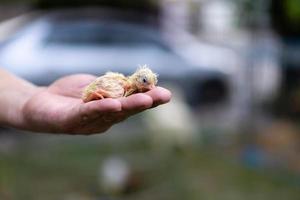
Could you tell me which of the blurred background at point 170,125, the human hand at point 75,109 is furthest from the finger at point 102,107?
the blurred background at point 170,125

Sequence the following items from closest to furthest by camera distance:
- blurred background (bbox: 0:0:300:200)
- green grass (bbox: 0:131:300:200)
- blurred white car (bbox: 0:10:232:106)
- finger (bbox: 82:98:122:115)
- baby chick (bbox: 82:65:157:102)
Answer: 1. finger (bbox: 82:98:122:115)
2. baby chick (bbox: 82:65:157:102)
3. green grass (bbox: 0:131:300:200)
4. blurred background (bbox: 0:0:300:200)
5. blurred white car (bbox: 0:10:232:106)

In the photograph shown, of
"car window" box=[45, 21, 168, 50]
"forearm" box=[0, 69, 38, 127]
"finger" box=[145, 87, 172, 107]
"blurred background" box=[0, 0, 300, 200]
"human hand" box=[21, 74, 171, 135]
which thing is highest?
"finger" box=[145, 87, 172, 107]

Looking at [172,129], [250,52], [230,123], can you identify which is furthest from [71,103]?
[250,52]

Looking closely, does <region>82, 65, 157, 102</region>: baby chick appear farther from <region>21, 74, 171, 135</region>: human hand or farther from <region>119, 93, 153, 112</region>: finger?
<region>119, 93, 153, 112</region>: finger

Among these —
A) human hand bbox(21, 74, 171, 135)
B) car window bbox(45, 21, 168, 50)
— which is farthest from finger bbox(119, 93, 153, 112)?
car window bbox(45, 21, 168, 50)

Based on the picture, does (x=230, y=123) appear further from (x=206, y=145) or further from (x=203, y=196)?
(x=203, y=196)

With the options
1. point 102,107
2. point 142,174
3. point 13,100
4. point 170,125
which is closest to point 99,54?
point 170,125
